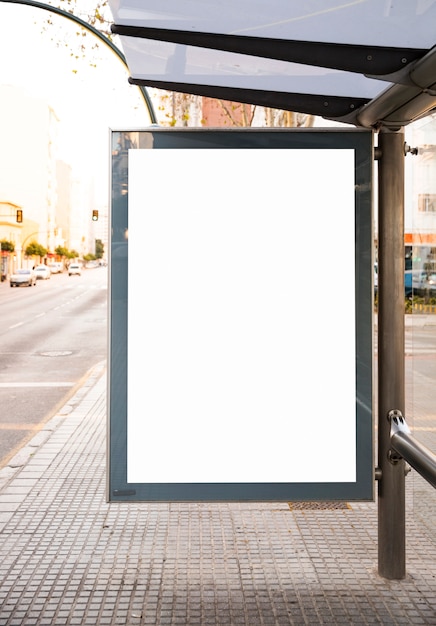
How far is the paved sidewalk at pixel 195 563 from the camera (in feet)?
13.0

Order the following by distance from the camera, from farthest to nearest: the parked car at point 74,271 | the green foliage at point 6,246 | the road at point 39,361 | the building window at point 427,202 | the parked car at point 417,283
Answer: the parked car at point 74,271 → the green foliage at point 6,246 → the road at point 39,361 → the building window at point 427,202 → the parked car at point 417,283

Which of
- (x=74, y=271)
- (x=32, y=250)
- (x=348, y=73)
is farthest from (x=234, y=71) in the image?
(x=32, y=250)

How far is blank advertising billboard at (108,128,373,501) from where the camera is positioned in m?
4.00

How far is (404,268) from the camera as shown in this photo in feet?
14.2

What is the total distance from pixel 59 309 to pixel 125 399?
2986 centimetres

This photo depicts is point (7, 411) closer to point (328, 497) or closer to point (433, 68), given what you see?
point (328, 497)

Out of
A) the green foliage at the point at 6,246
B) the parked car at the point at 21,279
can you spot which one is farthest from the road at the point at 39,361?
the green foliage at the point at 6,246

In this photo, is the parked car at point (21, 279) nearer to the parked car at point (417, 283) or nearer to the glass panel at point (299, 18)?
the parked car at point (417, 283)

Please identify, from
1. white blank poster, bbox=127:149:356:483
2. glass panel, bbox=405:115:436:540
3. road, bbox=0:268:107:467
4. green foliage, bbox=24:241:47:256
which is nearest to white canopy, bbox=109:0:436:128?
white blank poster, bbox=127:149:356:483

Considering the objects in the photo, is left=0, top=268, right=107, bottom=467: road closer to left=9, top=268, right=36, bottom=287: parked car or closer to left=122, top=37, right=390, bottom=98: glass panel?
left=122, top=37, right=390, bottom=98: glass panel

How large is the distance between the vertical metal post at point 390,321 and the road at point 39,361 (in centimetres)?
438

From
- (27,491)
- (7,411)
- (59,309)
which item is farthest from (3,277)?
(27,491)

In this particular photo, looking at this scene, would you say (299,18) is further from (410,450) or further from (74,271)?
(74,271)

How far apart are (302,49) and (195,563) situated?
2.95 m
